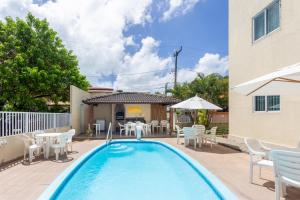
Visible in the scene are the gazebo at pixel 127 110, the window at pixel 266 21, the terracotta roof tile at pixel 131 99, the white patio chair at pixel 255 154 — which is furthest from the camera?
the gazebo at pixel 127 110

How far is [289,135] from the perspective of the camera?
9.84m

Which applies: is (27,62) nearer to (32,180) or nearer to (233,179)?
(32,180)

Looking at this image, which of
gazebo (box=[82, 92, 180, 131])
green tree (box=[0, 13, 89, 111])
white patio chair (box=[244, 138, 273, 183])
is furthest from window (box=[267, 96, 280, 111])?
green tree (box=[0, 13, 89, 111])

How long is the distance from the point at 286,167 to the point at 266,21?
9.56 m

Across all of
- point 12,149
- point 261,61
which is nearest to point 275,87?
point 261,61

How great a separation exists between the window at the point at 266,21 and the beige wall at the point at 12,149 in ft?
41.2

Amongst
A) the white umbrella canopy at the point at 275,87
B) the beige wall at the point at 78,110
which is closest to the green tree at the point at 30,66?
the beige wall at the point at 78,110

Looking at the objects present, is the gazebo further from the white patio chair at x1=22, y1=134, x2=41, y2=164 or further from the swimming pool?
the white patio chair at x1=22, y1=134, x2=41, y2=164

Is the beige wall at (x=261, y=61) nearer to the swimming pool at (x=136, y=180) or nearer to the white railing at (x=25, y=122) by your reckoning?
the swimming pool at (x=136, y=180)

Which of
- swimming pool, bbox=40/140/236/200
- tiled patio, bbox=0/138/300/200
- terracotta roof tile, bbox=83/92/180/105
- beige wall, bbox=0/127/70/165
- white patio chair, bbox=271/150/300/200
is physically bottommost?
swimming pool, bbox=40/140/236/200

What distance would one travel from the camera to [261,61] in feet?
39.5

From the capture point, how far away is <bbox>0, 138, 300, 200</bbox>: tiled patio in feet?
18.4

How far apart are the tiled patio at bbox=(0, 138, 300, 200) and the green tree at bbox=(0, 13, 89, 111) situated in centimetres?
1115

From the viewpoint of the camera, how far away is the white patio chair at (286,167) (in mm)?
4414
